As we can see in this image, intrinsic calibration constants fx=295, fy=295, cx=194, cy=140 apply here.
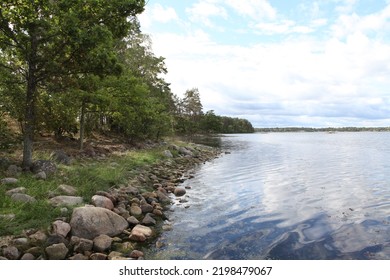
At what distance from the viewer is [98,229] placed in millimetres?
8875

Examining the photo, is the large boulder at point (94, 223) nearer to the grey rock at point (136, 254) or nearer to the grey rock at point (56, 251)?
the grey rock at point (56, 251)

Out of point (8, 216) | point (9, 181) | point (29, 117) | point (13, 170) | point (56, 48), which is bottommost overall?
point (8, 216)

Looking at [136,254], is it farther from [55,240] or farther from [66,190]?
[66,190]

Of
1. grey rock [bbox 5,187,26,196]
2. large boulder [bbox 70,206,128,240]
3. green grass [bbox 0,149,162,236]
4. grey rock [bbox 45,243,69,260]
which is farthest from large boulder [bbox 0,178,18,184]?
grey rock [bbox 45,243,69,260]

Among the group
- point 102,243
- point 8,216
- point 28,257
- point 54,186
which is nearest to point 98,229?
point 102,243

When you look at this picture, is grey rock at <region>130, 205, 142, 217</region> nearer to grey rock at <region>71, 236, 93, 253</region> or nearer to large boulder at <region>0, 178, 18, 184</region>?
grey rock at <region>71, 236, 93, 253</region>

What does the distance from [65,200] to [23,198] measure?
1284 millimetres

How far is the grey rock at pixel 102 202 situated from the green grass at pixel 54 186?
0.37 meters

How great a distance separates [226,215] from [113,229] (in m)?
4.55

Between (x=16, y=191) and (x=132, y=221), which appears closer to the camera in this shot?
(x=16, y=191)

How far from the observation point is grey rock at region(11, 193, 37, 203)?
9.43m

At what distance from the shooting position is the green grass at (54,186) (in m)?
8.42

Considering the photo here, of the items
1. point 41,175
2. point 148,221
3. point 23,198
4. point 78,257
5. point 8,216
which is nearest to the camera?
point 78,257

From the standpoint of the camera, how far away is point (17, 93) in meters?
14.1
